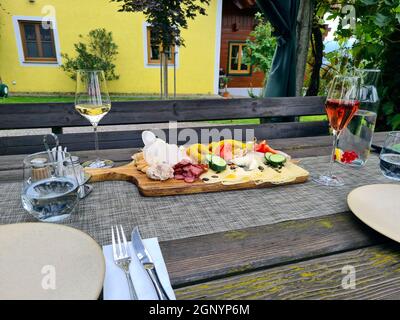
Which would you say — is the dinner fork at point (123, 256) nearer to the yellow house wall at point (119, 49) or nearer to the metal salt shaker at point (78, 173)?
the metal salt shaker at point (78, 173)

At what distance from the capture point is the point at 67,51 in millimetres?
8562

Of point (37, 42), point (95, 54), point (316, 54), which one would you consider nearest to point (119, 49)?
point (95, 54)

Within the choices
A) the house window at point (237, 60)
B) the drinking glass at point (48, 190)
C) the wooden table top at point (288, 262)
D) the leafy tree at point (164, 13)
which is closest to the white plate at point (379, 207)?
the wooden table top at point (288, 262)

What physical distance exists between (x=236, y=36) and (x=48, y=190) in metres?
10.6

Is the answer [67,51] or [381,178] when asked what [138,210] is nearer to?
[381,178]

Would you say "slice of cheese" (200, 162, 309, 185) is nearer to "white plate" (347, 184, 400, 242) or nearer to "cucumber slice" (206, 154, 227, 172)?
"cucumber slice" (206, 154, 227, 172)

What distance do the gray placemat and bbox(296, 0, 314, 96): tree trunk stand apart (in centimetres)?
243

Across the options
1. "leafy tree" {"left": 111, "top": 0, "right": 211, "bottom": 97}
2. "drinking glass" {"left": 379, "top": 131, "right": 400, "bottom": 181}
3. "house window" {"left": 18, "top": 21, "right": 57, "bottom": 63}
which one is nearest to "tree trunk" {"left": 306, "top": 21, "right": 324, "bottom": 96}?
"leafy tree" {"left": 111, "top": 0, "right": 211, "bottom": 97}

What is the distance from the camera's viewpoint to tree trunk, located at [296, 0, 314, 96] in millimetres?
2917

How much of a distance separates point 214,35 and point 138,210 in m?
9.24

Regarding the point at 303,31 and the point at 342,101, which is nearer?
the point at 342,101

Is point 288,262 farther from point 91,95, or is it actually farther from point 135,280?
point 91,95

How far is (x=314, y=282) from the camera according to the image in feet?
1.73

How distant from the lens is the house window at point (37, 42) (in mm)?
8414
